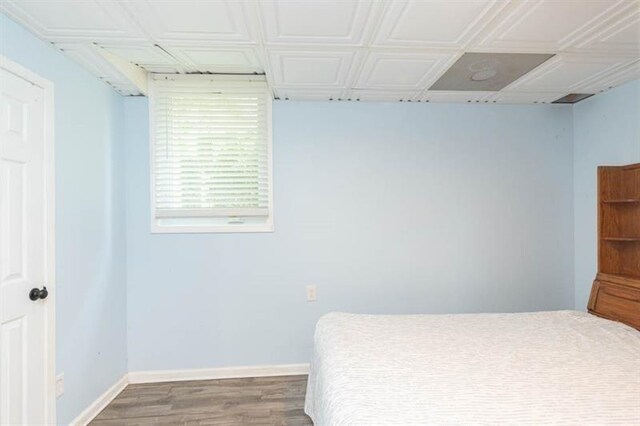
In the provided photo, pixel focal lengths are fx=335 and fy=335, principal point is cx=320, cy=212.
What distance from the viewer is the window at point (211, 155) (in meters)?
2.69

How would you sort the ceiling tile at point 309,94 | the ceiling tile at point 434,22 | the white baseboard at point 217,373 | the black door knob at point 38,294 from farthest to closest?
1. the white baseboard at point 217,373
2. the ceiling tile at point 309,94
3. the black door knob at point 38,294
4. the ceiling tile at point 434,22

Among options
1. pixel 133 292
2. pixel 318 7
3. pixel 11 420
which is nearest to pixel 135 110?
pixel 133 292

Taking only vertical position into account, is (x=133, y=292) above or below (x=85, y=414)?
above

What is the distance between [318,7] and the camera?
61.2 inches

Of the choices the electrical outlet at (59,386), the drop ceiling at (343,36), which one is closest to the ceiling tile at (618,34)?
the drop ceiling at (343,36)

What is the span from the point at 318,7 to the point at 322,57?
474 millimetres

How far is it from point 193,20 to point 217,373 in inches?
98.2

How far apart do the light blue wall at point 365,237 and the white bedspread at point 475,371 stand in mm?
674

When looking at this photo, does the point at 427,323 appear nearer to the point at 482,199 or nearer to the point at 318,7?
the point at 482,199

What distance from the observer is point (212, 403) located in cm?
235

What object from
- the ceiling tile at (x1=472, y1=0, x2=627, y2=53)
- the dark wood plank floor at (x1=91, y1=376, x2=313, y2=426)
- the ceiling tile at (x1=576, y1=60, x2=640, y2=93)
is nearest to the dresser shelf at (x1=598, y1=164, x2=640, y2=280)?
the ceiling tile at (x1=576, y1=60, x2=640, y2=93)

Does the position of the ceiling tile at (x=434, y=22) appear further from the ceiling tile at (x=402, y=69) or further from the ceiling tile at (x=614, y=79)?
the ceiling tile at (x=614, y=79)

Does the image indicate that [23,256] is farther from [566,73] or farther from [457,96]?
[566,73]

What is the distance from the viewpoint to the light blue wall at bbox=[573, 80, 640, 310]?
242 cm
